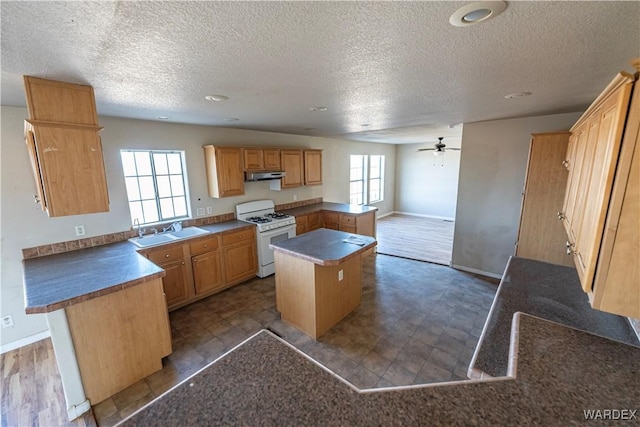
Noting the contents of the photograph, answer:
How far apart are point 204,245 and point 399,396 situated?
3222mm

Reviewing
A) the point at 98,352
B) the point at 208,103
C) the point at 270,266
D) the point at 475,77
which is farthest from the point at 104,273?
the point at 475,77

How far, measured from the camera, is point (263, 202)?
15.4ft

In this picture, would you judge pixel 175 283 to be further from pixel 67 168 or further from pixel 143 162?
pixel 67 168

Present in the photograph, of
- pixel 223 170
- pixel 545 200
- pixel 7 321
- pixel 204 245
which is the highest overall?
pixel 223 170

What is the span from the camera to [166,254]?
10.1 feet

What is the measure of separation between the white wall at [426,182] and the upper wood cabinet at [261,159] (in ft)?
18.4

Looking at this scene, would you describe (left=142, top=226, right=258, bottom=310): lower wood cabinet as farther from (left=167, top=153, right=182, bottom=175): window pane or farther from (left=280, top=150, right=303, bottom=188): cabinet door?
(left=280, top=150, right=303, bottom=188): cabinet door

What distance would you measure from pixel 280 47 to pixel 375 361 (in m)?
2.60

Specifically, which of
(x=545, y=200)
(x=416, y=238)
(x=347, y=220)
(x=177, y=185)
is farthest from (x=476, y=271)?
(x=177, y=185)

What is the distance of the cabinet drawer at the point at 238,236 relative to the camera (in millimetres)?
3705

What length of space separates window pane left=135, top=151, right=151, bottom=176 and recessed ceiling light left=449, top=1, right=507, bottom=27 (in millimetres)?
3761

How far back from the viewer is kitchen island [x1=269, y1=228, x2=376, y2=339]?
2.61 m

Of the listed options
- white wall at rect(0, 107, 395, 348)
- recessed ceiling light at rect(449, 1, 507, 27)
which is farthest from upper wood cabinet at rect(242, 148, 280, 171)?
recessed ceiling light at rect(449, 1, 507, 27)

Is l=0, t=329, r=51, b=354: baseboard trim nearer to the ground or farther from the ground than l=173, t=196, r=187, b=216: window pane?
nearer to the ground
